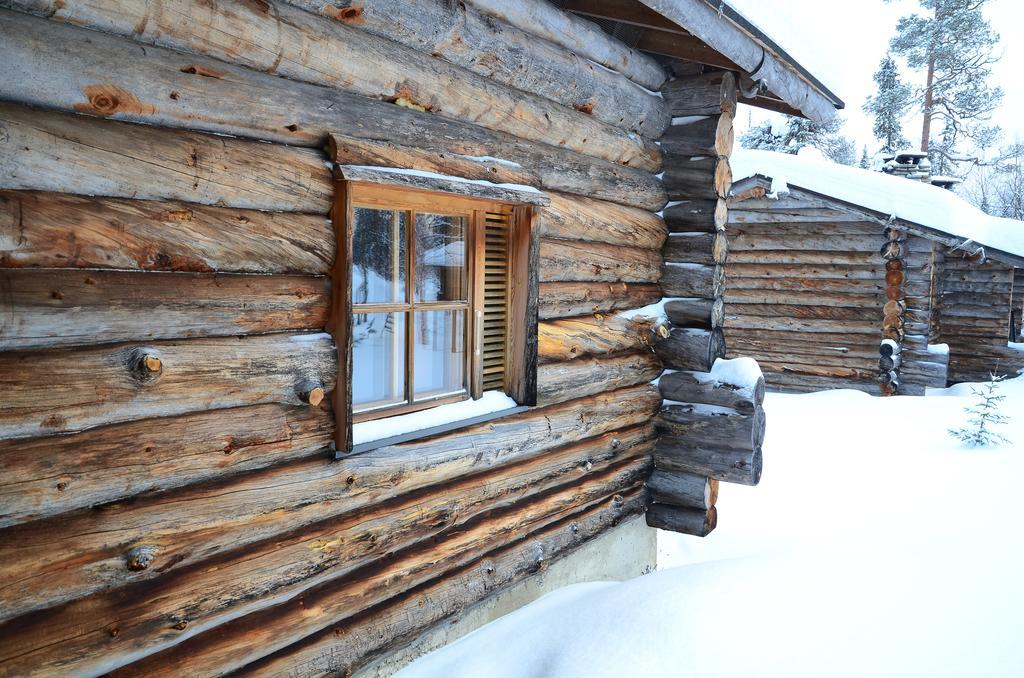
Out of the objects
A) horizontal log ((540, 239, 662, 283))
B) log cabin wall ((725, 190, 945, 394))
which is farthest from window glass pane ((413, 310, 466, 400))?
log cabin wall ((725, 190, 945, 394))

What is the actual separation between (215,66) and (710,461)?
4080 mm

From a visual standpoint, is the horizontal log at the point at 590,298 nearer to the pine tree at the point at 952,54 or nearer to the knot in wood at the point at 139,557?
the knot in wood at the point at 139,557

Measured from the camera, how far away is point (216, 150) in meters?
2.35

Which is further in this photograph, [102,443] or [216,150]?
[216,150]

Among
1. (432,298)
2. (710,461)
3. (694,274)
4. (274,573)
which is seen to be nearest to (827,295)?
(694,274)

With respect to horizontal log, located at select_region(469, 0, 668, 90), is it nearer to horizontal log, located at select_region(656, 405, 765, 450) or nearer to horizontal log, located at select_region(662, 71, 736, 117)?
horizontal log, located at select_region(662, 71, 736, 117)

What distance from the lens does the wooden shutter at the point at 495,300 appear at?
3.78 meters

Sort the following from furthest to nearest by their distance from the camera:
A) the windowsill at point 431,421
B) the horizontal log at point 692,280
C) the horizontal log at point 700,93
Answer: the horizontal log at point 692,280
the horizontal log at point 700,93
the windowsill at point 431,421

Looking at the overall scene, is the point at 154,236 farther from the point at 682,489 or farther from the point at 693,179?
the point at 682,489

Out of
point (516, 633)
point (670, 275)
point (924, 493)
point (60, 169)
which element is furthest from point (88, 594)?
point (924, 493)

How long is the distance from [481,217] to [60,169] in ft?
6.64

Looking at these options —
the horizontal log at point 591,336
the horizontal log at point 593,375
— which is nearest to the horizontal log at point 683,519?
the horizontal log at point 593,375

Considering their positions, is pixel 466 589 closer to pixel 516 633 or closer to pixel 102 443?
pixel 516 633

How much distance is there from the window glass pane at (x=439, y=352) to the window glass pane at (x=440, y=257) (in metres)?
0.10
